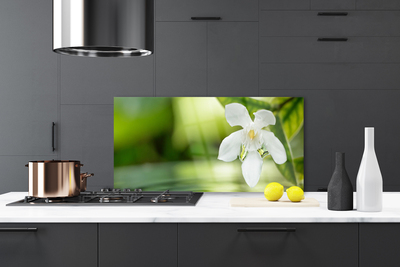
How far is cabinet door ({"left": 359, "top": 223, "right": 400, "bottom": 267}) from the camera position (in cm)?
176

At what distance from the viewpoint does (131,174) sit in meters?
3.13

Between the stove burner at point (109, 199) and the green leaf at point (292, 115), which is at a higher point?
the green leaf at point (292, 115)

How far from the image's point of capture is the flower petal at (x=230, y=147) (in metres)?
3.13

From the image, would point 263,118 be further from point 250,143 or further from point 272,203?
point 272,203

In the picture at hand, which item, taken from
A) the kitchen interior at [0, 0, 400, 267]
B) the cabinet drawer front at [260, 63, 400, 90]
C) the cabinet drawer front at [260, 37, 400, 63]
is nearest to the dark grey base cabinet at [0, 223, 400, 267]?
the kitchen interior at [0, 0, 400, 267]

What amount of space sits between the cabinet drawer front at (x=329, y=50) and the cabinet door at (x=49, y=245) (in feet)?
6.34

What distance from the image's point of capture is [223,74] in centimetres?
311

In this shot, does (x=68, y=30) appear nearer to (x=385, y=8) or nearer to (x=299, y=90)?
(x=299, y=90)

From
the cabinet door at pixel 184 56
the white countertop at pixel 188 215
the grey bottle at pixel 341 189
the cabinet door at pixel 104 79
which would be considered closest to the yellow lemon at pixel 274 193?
the white countertop at pixel 188 215

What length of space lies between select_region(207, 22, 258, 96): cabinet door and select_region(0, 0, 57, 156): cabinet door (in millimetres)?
1232

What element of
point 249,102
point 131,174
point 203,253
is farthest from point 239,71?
point 203,253

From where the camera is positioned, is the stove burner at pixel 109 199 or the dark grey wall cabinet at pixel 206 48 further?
the dark grey wall cabinet at pixel 206 48

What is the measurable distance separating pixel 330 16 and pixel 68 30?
204 cm

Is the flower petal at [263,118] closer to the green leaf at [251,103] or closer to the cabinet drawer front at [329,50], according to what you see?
the green leaf at [251,103]
